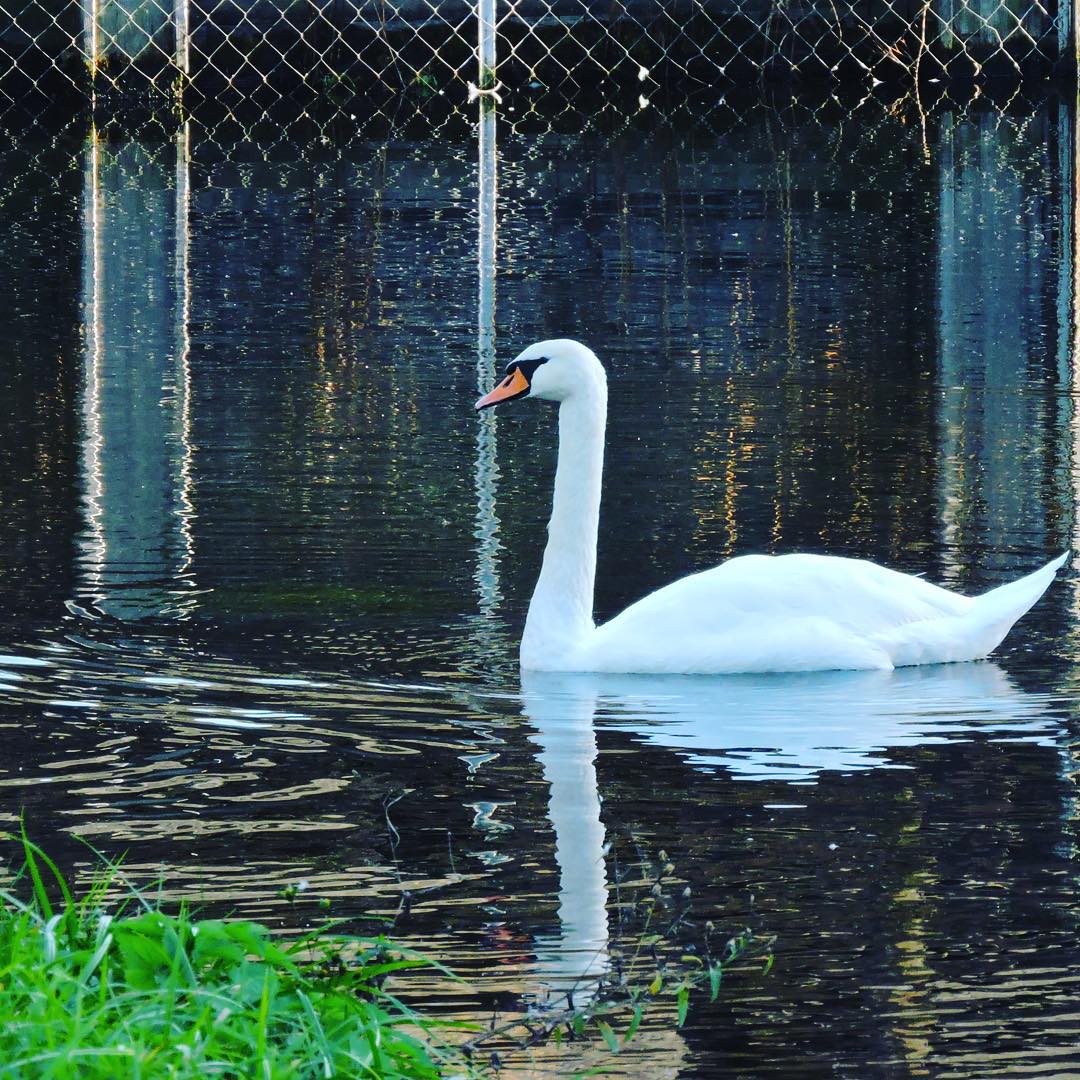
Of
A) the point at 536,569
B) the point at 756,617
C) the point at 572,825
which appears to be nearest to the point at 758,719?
the point at 756,617

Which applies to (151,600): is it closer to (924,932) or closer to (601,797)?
(601,797)

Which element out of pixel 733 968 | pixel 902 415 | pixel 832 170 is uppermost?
pixel 832 170

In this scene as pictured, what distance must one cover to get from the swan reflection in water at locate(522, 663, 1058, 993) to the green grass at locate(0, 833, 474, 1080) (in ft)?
3.73

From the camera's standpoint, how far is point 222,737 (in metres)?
6.13

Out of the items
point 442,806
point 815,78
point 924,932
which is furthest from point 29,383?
point 815,78

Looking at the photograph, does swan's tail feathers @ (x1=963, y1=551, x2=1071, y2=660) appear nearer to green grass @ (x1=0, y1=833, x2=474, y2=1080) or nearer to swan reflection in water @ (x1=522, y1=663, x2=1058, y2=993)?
swan reflection in water @ (x1=522, y1=663, x2=1058, y2=993)

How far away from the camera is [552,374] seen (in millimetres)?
7230

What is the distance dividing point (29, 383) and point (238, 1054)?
758 centimetres

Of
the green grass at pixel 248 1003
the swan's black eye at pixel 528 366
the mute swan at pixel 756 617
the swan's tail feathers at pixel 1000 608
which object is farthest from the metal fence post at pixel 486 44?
the green grass at pixel 248 1003

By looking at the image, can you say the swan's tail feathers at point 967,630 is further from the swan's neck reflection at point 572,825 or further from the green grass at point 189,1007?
the green grass at point 189,1007

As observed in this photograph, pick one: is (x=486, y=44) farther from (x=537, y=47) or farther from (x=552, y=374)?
(x=552, y=374)

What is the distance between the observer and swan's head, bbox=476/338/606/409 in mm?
7211

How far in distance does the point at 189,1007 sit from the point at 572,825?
5.79 ft

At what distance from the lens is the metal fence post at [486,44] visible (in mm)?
21234
